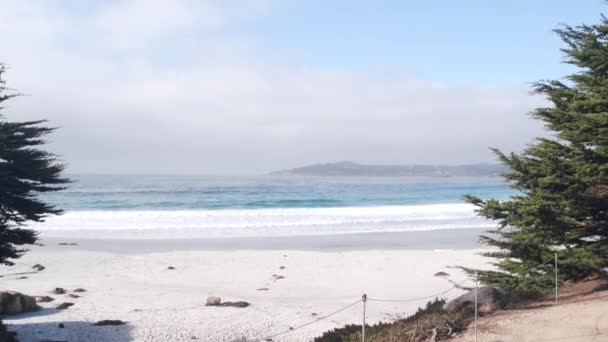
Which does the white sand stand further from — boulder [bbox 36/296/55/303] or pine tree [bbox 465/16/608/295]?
pine tree [bbox 465/16/608/295]

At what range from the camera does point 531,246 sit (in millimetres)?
11609

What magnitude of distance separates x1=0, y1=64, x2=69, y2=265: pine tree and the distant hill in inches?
5972

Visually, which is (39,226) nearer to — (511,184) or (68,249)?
(68,249)

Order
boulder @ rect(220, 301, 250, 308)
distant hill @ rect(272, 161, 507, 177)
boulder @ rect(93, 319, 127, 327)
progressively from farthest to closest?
1. distant hill @ rect(272, 161, 507, 177)
2. boulder @ rect(220, 301, 250, 308)
3. boulder @ rect(93, 319, 127, 327)

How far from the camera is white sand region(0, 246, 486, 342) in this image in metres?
12.1

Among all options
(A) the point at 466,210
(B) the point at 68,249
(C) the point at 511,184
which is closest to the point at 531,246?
(C) the point at 511,184

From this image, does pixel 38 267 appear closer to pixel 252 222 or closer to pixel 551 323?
pixel 551 323

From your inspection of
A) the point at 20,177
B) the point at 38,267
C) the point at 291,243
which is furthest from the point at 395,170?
the point at 20,177

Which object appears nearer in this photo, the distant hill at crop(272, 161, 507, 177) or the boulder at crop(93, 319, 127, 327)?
the boulder at crop(93, 319, 127, 327)

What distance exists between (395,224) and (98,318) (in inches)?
1026

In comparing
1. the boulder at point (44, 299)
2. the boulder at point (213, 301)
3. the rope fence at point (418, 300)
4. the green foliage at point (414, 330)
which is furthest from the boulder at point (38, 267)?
the green foliage at point (414, 330)

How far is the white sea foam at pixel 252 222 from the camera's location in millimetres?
32969

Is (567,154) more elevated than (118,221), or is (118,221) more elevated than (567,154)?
(567,154)

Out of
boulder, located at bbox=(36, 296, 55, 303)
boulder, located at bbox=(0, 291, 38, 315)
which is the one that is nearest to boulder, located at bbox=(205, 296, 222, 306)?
boulder, located at bbox=(36, 296, 55, 303)
